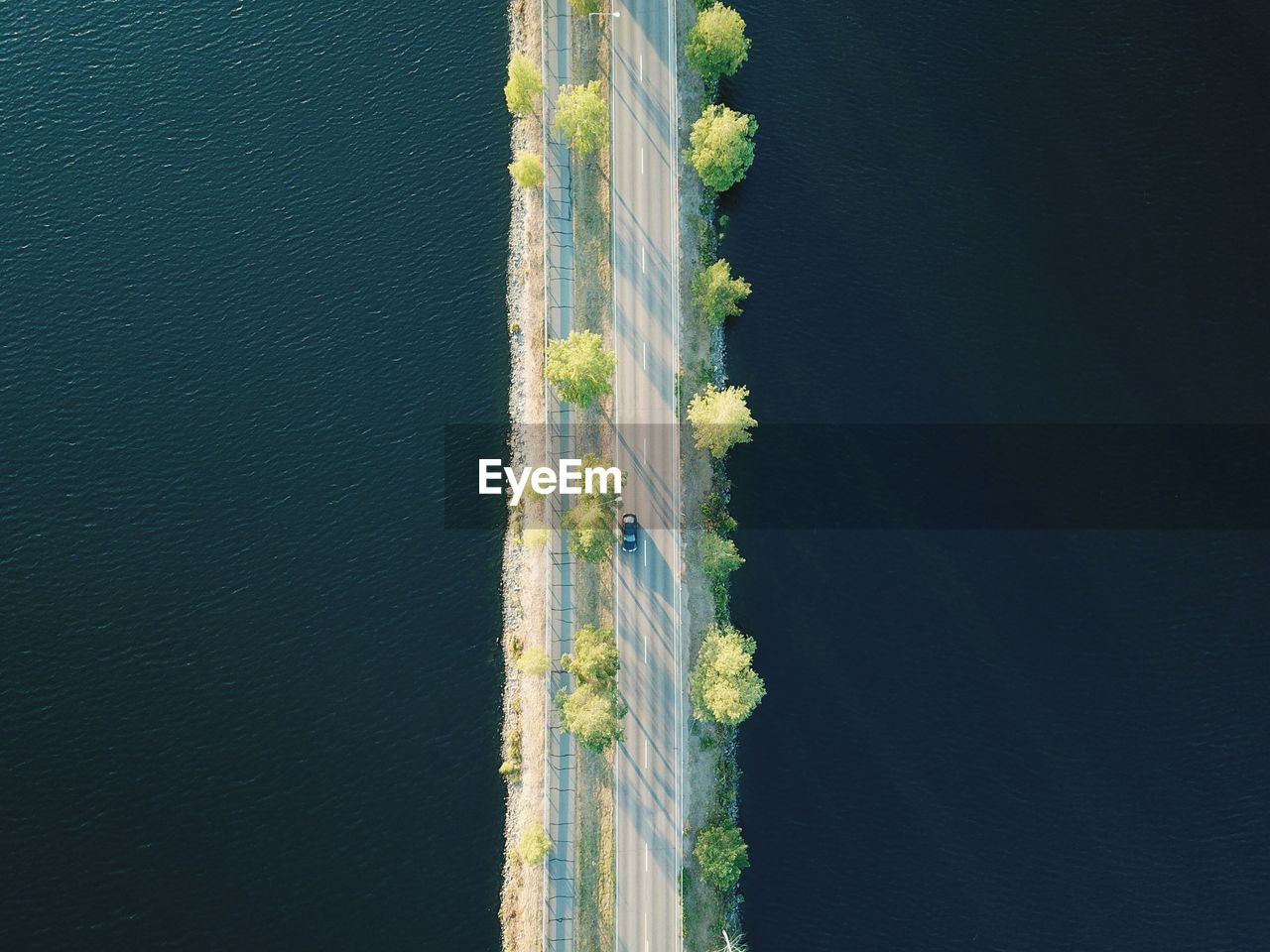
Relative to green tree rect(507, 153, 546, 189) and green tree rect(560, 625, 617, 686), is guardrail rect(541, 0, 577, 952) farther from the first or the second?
green tree rect(560, 625, 617, 686)

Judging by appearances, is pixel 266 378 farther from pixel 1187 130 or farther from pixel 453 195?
pixel 1187 130

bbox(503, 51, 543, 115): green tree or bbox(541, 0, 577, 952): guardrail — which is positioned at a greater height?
bbox(503, 51, 543, 115): green tree

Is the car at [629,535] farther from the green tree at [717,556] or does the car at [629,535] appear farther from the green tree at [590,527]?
the green tree at [717,556]

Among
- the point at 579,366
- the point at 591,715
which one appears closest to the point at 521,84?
the point at 579,366

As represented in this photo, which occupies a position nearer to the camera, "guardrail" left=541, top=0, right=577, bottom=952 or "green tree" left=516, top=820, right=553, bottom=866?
"green tree" left=516, top=820, right=553, bottom=866

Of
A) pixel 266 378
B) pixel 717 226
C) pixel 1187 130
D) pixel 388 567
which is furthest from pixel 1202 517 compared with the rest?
pixel 266 378

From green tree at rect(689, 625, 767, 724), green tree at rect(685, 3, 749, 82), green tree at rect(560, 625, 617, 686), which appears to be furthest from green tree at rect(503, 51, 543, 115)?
green tree at rect(689, 625, 767, 724)
